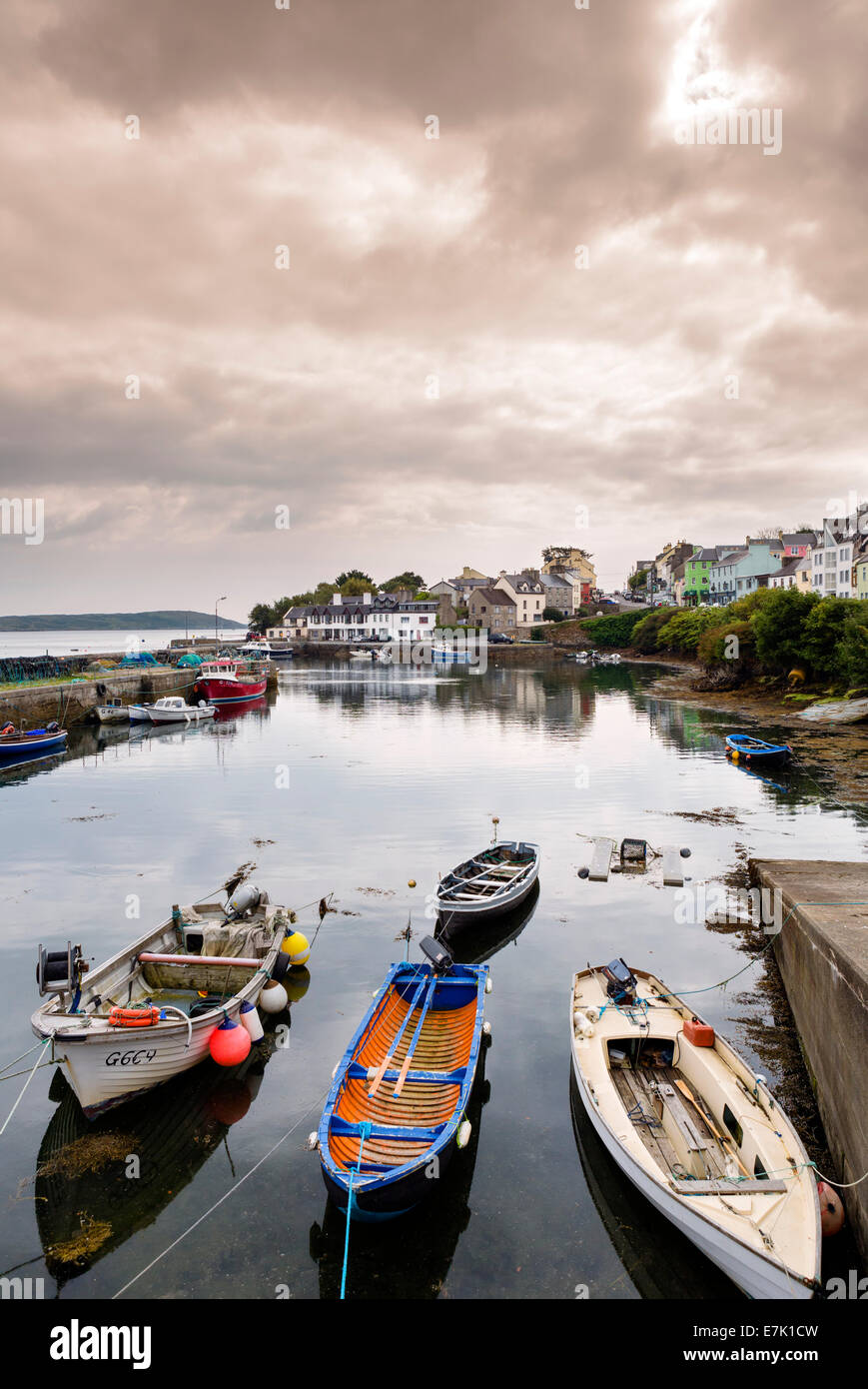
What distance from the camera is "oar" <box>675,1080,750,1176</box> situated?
940 centimetres

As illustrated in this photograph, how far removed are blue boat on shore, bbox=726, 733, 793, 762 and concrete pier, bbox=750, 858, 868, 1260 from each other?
21013 mm

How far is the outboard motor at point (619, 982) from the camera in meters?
13.0

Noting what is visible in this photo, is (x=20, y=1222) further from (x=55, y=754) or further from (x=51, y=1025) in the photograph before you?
(x=55, y=754)

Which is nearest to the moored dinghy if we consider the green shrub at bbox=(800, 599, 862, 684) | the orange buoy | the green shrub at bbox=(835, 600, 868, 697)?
the orange buoy

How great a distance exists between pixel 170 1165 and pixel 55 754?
40656mm

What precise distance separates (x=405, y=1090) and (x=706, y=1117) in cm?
450

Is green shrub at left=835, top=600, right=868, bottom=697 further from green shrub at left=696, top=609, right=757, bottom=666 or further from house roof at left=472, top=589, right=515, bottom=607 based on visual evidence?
house roof at left=472, top=589, right=515, bottom=607

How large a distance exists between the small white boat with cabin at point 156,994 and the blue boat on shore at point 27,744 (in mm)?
31071

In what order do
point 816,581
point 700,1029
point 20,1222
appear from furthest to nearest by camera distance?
point 816,581 → point 700,1029 → point 20,1222

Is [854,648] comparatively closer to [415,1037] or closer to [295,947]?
[295,947]

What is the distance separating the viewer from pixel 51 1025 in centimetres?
1077

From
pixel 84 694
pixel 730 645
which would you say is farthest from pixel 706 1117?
pixel 730 645
